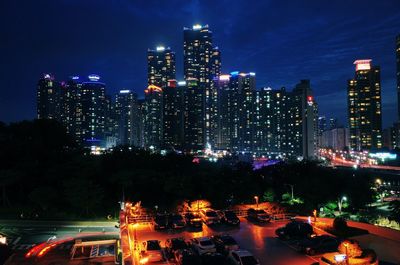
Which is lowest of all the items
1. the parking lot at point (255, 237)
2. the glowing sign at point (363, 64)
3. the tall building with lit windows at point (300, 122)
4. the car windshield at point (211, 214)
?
the parking lot at point (255, 237)

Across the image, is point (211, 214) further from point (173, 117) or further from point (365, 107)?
point (365, 107)

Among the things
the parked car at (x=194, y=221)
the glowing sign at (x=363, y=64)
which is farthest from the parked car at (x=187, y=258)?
the glowing sign at (x=363, y=64)

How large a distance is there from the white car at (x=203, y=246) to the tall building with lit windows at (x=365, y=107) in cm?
15570

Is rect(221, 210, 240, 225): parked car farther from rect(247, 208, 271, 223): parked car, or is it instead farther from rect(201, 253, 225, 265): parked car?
rect(201, 253, 225, 265): parked car

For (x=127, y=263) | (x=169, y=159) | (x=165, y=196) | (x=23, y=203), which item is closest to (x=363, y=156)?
(x=169, y=159)

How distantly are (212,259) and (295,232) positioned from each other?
244 inches

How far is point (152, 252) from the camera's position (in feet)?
54.0

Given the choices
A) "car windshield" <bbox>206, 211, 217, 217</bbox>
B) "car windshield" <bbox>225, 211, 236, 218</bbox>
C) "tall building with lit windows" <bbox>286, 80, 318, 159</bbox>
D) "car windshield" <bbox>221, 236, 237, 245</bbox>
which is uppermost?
"tall building with lit windows" <bbox>286, 80, 318, 159</bbox>

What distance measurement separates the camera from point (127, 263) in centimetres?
1041

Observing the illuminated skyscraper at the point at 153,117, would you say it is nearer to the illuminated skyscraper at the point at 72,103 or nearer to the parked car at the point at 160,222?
the illuminated skyscraper at the point at 72,103

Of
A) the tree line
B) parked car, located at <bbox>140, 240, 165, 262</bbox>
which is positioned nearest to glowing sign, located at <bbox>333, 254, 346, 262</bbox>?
parked car, located at <bbox>140, 240, 165, 262</bbox>

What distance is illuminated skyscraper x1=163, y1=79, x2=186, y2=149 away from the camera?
16588cm

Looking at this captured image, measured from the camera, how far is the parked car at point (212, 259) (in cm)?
1502

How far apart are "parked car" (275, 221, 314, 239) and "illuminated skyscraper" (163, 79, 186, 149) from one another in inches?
5709
